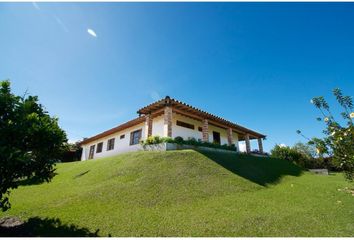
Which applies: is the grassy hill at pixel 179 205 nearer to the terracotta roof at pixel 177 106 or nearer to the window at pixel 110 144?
the terracotta roof at pixel 177 106

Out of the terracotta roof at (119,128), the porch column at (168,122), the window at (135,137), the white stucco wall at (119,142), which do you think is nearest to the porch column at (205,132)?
the porch column at (168,122)

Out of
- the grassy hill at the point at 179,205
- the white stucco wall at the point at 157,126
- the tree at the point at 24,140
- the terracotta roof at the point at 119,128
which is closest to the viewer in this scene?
the tree at the point at 24,140

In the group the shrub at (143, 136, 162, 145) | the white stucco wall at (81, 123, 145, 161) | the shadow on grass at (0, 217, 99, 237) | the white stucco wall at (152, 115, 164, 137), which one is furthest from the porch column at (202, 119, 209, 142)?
the shadow on grass at (0, 217, 99, 237)

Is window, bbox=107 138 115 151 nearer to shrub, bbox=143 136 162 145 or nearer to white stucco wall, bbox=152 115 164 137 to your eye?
white stucco wall, bbox=152 115 164 137

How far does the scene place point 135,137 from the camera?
867 inches

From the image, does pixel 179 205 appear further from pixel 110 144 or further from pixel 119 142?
pixel 110 144

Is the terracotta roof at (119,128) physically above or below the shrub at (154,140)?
above

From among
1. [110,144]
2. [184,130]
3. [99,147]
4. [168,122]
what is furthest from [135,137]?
[99,147]

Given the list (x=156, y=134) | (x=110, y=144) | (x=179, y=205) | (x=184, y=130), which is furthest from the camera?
(x=110, y=144)

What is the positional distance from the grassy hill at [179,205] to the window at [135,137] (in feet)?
29.5

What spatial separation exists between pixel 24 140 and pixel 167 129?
1133 cm

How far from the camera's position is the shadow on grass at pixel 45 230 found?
535cm

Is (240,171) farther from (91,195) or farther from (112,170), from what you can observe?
(91,195)

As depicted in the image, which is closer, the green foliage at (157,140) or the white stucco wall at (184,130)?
the green foliage at (157,140)
